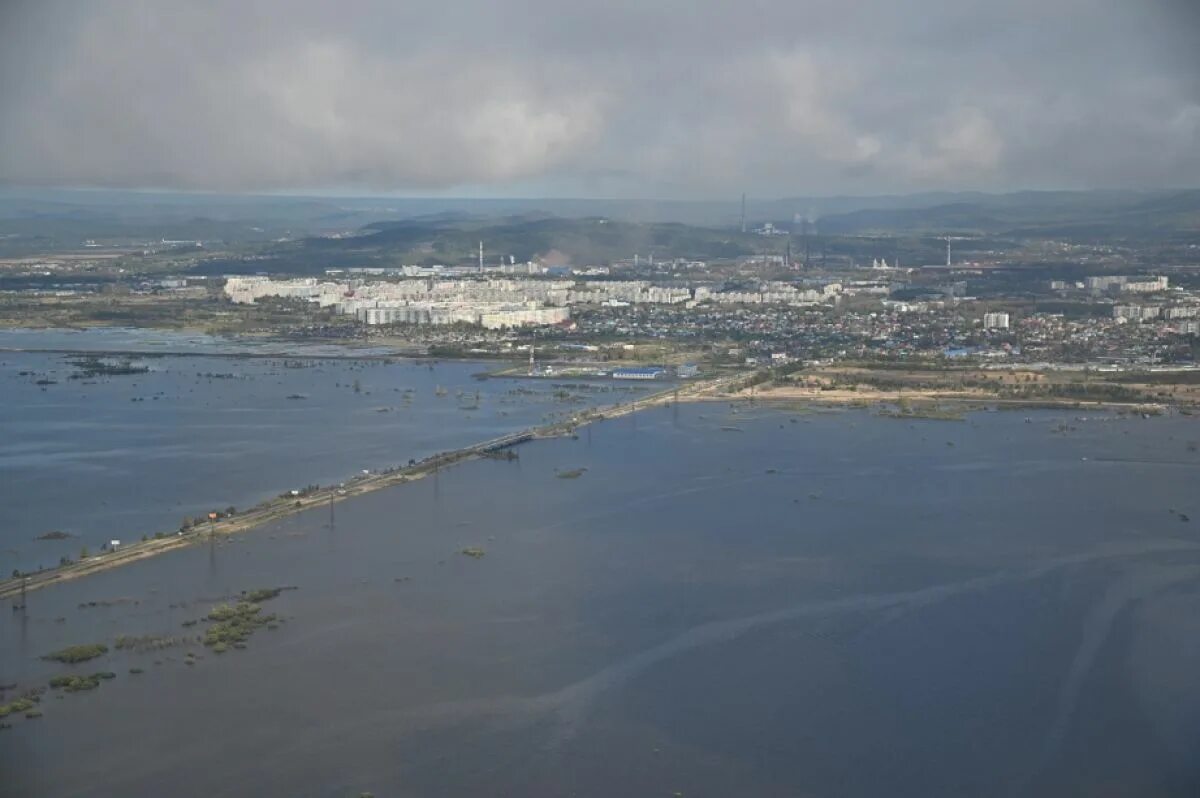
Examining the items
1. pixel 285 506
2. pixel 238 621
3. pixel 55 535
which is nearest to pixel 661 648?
pixel 238 621

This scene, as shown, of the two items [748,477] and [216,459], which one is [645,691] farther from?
[216,459]

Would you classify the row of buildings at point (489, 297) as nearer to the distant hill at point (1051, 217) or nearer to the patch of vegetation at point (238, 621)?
the patch of vegetation at point (238, 621)

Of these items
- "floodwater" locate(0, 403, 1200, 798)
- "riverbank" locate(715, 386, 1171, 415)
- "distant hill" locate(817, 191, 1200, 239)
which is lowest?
"floodwater" locate(0, 403, 1200, 798)

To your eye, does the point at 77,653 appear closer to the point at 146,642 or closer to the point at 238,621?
the point at 146,642

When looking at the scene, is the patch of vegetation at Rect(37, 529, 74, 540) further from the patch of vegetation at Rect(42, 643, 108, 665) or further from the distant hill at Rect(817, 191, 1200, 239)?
the distant hill at Rect(817, 191, 1200, 239)

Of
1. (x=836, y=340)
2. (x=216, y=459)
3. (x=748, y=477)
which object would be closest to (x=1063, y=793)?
(x=748, y=477)

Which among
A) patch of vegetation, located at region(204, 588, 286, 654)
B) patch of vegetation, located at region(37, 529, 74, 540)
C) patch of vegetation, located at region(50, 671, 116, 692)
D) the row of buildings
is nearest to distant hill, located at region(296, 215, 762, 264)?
the row of buildings
